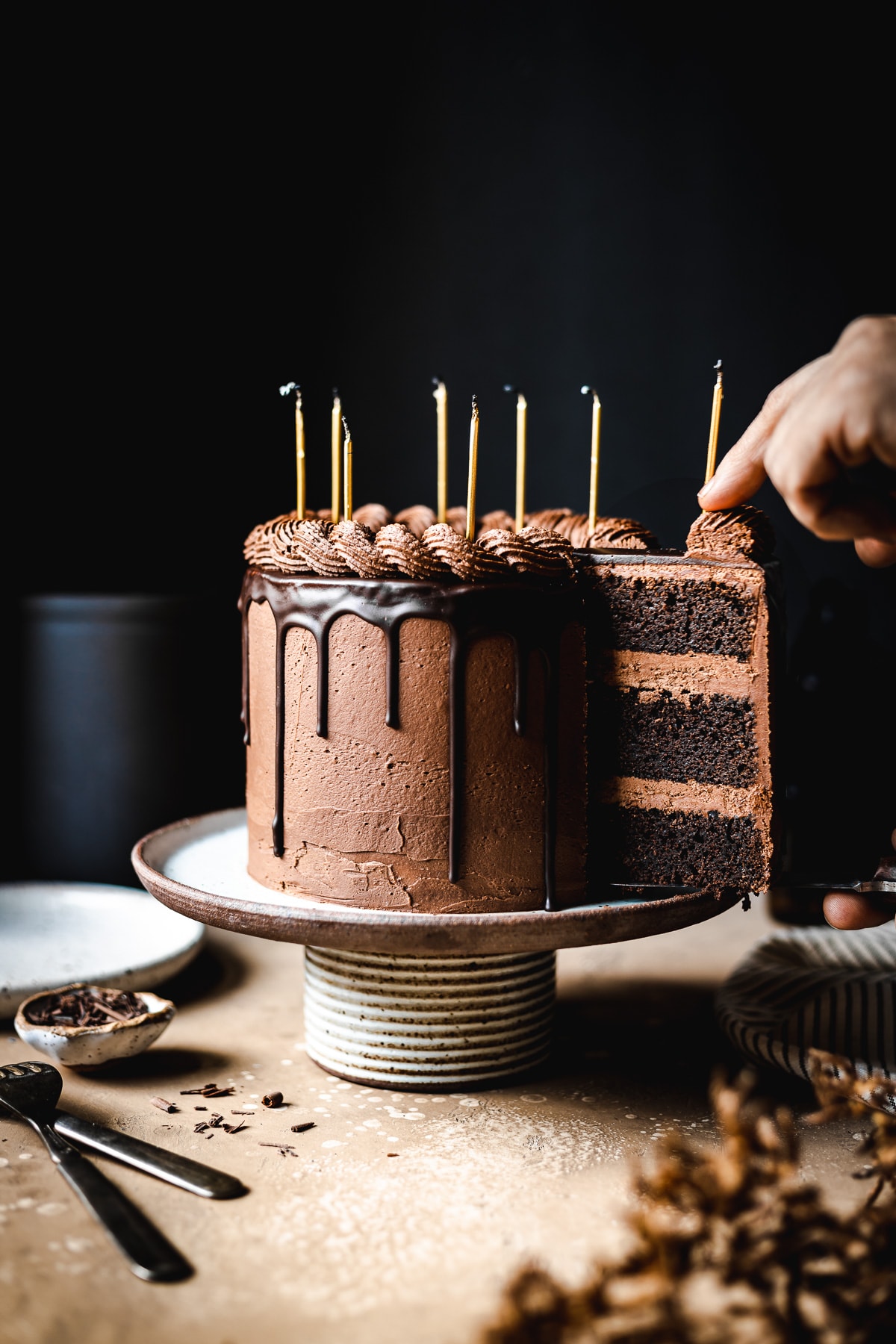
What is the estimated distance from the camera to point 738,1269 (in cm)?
108

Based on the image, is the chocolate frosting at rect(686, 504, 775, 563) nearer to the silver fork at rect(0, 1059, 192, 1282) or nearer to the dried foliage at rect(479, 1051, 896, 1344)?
the dried foliage at rect(479, 1051, 896, 1344)

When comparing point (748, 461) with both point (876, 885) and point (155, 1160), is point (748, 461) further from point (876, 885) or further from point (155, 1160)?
point (155, 1160)

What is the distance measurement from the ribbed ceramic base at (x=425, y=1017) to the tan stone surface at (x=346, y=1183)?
4 cm

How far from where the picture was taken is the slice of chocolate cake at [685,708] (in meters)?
1.75

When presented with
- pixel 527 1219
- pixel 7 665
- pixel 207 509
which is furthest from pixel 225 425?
pixel 527 1219

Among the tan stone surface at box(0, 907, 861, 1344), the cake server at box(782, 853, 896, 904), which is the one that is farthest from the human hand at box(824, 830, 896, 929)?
the tan stone surface at box(0, 907, 861, 1344)

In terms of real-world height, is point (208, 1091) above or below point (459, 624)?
below

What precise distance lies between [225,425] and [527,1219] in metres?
2.20

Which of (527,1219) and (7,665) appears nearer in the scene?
(527,1219)

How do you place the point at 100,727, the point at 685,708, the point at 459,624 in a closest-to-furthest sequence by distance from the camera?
the point at 459,624 < the point at 685,708 < the point at 100,727

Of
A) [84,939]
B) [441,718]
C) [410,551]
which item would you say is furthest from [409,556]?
[84,939]

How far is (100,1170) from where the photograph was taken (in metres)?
1.58

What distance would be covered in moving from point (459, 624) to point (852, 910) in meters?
0.66

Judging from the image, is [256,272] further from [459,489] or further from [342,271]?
[459,489]
